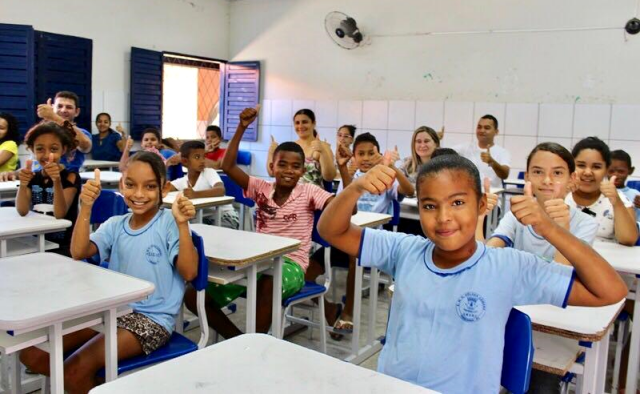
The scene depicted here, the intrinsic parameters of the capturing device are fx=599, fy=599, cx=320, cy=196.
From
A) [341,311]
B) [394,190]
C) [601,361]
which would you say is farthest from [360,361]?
[601,361]

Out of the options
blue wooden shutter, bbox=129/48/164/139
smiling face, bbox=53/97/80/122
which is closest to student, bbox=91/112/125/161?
blue wooden shutter, bbox=129/48/164/139

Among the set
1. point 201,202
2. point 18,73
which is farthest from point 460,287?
point 18,73

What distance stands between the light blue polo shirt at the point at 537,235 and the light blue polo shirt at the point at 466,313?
673 mm

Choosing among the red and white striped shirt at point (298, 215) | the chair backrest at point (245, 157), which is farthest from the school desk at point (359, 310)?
the chair backrest at point (245, 157)

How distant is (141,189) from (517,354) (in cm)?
140

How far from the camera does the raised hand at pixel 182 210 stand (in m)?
1.97

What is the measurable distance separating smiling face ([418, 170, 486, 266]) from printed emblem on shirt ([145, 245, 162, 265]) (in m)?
1.04

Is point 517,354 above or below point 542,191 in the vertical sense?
below

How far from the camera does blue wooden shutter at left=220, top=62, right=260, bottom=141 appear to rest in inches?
299

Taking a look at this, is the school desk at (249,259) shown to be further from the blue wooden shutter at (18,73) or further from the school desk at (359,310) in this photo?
the blue wooden shutter at (18,73)

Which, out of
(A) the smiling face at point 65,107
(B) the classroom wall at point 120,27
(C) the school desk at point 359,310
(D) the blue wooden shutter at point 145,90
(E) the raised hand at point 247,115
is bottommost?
(C) the school desk at point 359,310

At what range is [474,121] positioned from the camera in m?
5.94

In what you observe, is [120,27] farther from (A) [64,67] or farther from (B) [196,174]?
(B) [196,174]

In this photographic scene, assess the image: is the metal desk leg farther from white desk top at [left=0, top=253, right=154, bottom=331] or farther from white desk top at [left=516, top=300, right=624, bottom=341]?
white desk top at [left=516, top=300, right=624, bottom=341]
